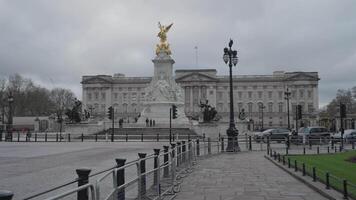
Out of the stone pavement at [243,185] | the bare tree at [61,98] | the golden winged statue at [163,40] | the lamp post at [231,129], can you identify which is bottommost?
the stone pavement at [243,185]

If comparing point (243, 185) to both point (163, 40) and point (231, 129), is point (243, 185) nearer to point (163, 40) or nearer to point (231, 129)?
point (231, 129)

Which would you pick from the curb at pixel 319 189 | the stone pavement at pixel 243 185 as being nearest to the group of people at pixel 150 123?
the stone pavement at pixel 243 185

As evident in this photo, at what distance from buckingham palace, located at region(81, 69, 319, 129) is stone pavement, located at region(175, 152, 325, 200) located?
146880mm

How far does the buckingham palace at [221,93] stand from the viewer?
16738 centimetres

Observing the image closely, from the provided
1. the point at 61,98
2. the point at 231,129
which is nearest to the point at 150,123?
the point at 231,129

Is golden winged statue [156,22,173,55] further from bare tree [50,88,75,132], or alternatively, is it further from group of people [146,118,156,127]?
bare tree [50,88,75,132]

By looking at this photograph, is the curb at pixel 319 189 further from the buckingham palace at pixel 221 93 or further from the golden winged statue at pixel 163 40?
the buckingham palace at pixel 221 93

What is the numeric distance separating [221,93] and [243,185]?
519ft

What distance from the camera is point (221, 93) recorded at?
172 m

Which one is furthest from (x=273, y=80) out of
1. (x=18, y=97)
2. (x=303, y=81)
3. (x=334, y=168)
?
(x=334, y=168)

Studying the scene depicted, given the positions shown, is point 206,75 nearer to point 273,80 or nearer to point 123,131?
point 273,80

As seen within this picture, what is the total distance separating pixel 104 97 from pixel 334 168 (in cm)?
16127

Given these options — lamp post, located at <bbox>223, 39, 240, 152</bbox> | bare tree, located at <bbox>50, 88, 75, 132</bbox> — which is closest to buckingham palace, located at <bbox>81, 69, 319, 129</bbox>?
bare tree, located at <bbox>50, 88, 75, 132</bbox>

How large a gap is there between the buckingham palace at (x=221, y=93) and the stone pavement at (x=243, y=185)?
147m
